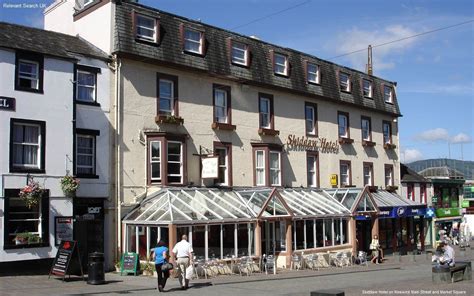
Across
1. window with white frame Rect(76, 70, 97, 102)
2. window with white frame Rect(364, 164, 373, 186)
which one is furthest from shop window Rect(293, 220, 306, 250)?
window with white frame Rect(364, 164, 373, 186)

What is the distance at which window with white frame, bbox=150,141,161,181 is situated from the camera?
2497 cm

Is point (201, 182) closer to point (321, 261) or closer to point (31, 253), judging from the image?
point (321, 261)

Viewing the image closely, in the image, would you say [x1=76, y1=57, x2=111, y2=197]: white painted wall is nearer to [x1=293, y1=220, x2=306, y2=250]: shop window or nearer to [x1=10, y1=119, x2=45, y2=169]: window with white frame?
[x1=10, y1=119, x2=45, y2=169]: window with white frame

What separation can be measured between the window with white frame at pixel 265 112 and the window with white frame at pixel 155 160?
7327 millimetres

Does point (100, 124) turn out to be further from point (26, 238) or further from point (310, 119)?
point (310, 119)

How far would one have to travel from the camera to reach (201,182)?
26.7 m

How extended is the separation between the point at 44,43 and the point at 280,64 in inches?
556

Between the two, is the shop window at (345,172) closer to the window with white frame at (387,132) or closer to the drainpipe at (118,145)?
the window with white frame at (387,132)

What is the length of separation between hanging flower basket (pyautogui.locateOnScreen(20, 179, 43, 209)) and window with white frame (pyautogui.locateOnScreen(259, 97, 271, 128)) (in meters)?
13.4

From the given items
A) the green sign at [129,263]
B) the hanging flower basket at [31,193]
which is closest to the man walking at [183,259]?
the green sign at [129,263]

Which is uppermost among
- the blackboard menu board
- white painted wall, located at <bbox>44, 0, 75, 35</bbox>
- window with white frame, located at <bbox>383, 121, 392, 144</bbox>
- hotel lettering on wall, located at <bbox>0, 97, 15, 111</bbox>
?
white painted wall, located at <bbox>44, 0, 75, 35</bbox>

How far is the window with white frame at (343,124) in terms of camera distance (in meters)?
35.9

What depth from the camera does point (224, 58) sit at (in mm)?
28859

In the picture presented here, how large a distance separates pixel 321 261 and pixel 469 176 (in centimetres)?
9593
